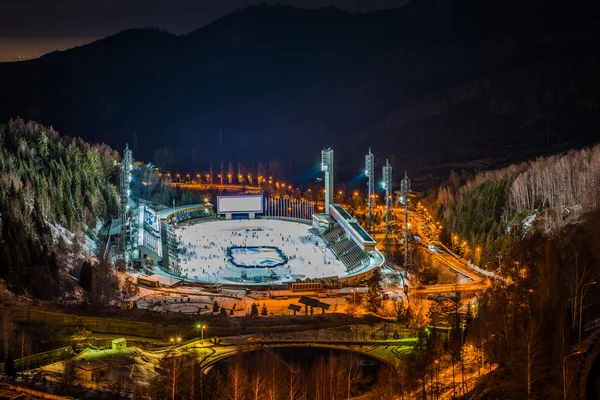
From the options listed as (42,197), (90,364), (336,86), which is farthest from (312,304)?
(336,86)

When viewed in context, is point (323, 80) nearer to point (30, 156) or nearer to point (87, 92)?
point (87, 92)

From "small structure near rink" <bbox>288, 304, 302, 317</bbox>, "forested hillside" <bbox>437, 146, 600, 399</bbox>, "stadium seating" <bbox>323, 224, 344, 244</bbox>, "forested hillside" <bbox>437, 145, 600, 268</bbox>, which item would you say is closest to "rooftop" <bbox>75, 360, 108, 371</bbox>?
"forested hillside" <bbox>437, 146, 600, 399</bbox>

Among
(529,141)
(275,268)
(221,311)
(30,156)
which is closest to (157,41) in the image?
(529,141)

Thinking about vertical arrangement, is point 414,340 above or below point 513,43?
below

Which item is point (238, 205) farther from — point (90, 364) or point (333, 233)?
point (90, 364)

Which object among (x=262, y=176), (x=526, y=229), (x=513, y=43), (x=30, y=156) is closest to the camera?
(x=526, y=229)

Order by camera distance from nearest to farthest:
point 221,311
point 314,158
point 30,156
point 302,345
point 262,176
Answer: point 302,345 < point 221,311 < point 30,156 < point 262,176 < point 314,158

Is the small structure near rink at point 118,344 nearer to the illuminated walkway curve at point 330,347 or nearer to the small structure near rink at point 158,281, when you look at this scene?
the illuminated walkway curve at point 330,347
